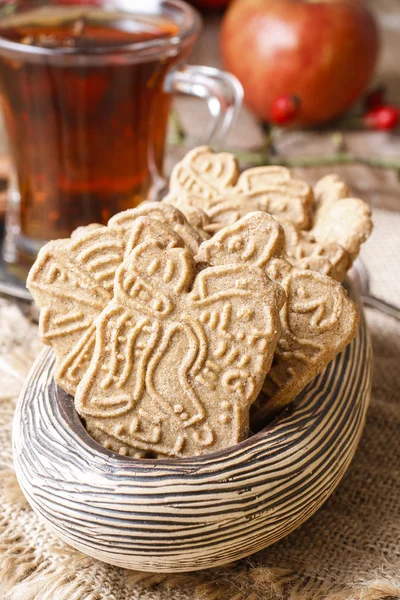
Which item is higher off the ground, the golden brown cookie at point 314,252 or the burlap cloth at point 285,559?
the golden brown cookie at point 314,252

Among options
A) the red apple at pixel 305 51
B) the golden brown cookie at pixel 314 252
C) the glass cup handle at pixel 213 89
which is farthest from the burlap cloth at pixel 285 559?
the red apple at pixel 305 51

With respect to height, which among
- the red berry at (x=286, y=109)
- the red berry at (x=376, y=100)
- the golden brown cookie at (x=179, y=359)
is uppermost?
the golden brown cookie at (x=179, y=359)

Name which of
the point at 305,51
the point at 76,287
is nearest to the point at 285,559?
the point at 76,287

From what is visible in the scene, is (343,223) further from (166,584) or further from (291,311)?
(166,584)

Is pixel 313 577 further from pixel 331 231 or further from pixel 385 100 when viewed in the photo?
pixel 385 100

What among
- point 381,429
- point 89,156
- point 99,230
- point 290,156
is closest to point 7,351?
point 89,156

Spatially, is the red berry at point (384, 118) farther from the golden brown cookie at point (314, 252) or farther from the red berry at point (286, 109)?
the golden brown cookie at point (314, 252)
